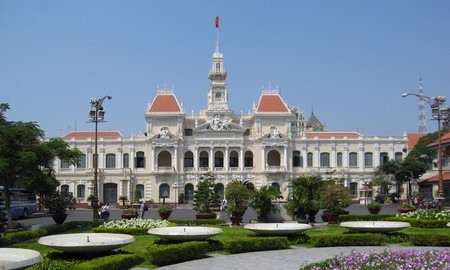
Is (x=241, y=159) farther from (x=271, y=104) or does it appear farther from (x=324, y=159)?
(x=324, y=159)

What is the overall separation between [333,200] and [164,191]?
123ft

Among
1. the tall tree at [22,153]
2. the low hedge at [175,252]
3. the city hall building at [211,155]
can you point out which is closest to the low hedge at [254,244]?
the low hedge at [175,252]

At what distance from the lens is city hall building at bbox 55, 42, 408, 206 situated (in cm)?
6216

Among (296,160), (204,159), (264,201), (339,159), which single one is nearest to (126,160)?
(204,159)

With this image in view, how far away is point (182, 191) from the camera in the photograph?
202ft

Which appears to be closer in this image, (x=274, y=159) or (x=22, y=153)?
(x=22, y=153)

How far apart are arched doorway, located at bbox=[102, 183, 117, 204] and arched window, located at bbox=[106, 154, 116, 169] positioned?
2.19 meters

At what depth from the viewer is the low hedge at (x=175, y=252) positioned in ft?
46.1

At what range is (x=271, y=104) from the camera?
65.8 meters

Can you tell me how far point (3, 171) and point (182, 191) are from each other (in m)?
40.5

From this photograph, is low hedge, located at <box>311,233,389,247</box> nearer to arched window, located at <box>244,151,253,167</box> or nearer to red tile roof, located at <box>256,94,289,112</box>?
arched window, located at <box>244,151,253,167</box>

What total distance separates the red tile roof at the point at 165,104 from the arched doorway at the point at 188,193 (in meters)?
9.52

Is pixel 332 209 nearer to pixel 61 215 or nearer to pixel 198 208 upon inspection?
pixel 198 208

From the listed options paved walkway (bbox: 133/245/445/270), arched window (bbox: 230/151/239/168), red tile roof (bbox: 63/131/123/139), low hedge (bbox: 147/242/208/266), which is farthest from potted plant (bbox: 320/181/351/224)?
red tile roof (bbox: 63/131/123/139)
